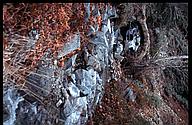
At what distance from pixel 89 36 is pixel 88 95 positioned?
0.58m

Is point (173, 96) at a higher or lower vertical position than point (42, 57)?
lower

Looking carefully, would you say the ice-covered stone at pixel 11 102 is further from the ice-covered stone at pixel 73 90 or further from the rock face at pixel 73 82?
the ice-covered stone at pixel 73 90

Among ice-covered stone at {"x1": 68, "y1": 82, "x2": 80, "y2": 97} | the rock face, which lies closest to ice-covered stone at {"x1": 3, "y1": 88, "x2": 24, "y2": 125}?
the rock face

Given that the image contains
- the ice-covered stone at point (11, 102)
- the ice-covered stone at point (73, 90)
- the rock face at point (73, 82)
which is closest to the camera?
the ice-covered stone at point (11, 102)

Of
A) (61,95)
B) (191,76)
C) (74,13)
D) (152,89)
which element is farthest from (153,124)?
(74,13)

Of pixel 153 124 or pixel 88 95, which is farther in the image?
pixel 153 124

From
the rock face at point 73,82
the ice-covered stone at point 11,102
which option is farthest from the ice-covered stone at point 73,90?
the ice-covered stone at point 11,102

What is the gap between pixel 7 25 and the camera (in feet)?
9.70

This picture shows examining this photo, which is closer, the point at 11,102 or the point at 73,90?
the point at 11,102

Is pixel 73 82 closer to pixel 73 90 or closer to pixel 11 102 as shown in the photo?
pixel 73 90

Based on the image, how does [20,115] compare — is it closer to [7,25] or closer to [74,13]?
[7,25]

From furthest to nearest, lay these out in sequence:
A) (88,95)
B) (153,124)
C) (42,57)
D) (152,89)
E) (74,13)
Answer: (152,89)
(153,124)
(88,95)
(74,13)
(42,57)

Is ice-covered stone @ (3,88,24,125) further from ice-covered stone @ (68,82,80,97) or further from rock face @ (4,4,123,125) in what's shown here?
ice-covered stone @ (68,82,80,97)

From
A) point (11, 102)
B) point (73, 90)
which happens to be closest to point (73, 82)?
point (73, 90)
